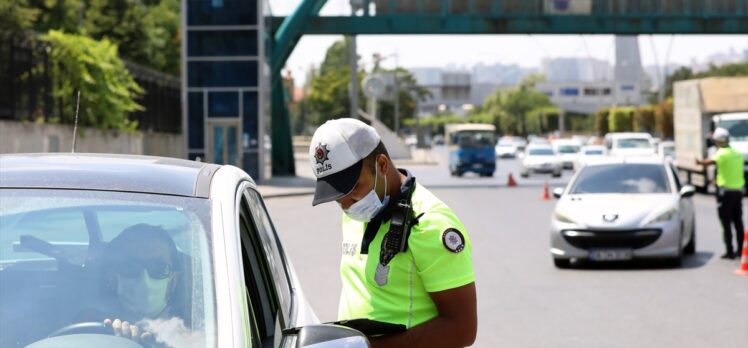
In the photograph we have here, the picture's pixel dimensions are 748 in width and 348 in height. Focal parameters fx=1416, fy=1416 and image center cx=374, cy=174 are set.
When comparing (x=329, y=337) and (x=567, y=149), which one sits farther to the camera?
(x=567, y=149)

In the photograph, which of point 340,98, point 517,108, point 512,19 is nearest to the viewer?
point 512,19

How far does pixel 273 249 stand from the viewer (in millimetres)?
5355

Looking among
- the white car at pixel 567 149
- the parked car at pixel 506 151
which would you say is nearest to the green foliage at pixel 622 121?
the parked car at pixel 506 151

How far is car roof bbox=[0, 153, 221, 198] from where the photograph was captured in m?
4.13

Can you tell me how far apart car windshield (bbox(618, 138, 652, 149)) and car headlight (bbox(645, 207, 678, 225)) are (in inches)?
1551

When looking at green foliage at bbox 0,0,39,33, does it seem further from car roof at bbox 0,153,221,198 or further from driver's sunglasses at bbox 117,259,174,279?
driver's sunglasses at bbox 117,259,174,279

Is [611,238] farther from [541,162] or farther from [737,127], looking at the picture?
[541,162]

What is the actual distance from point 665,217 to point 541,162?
129 feet

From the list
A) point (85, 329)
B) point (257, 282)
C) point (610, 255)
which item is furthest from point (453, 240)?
point (610, 255)

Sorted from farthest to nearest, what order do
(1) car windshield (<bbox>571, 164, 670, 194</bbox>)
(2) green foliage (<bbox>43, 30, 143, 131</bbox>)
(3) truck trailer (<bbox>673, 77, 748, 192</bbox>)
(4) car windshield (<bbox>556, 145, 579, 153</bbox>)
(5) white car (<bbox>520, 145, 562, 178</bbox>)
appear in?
(4) car windshield (<bbox>556, 145, 579, 153</bbox>) → (5) white car (<bbox>520, 145, 562, 178</bbox>) → (2) green foliage (<bbox>43, 30, 143, 131</bbox>) → (3) truck trailer (<bbox>673, 77, 748, 192</bbox>) → (1) car windshield (<bbox>571, 164, 670, 194</bbox>)

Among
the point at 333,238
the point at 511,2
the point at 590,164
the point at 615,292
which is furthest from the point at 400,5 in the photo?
the point at 615,292

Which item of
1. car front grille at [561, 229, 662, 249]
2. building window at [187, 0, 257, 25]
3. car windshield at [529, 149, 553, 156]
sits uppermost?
building window at [187, 0, 257, 25]

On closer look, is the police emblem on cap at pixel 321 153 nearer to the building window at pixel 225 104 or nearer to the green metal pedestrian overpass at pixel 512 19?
the building window at pixel 225 104

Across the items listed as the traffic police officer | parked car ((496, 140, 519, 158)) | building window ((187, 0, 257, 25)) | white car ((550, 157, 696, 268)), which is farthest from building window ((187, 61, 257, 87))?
parked car ((496, 140, 519, 158))
